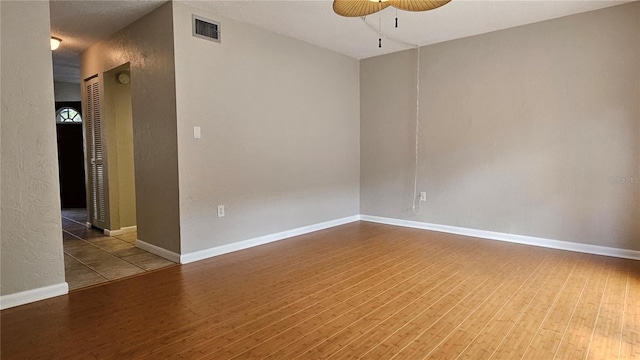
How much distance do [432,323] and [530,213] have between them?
2641 millimetres

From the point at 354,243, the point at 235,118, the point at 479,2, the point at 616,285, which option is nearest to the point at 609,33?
the point at 479,2

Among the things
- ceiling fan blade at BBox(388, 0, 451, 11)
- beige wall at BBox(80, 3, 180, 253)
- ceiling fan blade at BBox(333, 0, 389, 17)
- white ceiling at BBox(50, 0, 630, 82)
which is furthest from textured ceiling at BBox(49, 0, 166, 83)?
ceiling fan blade at BBox(388, 0, 451, 11)

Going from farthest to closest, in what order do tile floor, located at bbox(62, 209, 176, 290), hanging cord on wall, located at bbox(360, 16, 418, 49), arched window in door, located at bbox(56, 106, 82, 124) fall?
arched window in door, located at bbox(56, 106, 82, 124)
hanging cord on wall, located at bbox(360, 16, 418, 49)
tile floor, located at bbox(62, 209, 176, 290)

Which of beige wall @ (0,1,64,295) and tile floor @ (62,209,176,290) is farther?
tile floor @ (62,209,176,290)

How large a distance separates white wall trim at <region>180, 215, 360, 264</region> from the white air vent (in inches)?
86.1

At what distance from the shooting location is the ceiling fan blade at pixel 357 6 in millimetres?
2400

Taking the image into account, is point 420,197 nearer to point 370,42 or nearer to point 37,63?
point 370,42

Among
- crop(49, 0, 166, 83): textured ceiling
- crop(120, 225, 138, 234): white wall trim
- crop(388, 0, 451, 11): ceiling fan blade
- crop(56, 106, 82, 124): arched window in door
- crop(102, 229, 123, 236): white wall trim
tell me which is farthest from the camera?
crop(56, 106, 82, 124): arched window in door

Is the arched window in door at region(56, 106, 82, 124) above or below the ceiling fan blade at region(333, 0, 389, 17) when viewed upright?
below

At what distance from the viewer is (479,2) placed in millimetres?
3494

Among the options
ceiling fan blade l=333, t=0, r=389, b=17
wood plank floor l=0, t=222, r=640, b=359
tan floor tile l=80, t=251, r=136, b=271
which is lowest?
wood plank floor l=0, t=222, r=640, b=359

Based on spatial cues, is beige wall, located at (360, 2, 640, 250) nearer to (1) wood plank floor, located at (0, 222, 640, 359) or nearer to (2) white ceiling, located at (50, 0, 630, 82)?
(2) white ceiling, located at (50, 0, 630, 82)

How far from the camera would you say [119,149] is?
480 centimetres

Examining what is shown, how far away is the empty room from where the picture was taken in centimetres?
231
